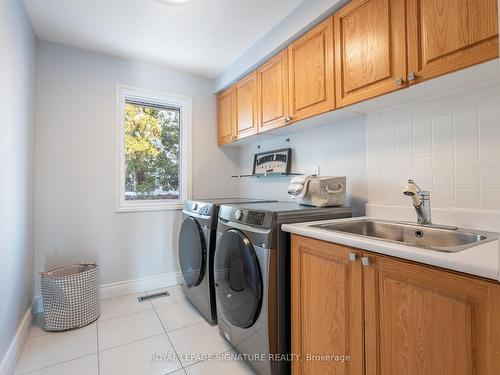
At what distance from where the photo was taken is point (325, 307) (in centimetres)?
115

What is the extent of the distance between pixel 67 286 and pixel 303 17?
8.50 ft

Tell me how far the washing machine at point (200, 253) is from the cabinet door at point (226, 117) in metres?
0.92

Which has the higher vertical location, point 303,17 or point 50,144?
point 303,17

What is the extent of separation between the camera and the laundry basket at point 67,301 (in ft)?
6.26

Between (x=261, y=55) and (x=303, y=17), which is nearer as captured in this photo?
(x=303, y=17)

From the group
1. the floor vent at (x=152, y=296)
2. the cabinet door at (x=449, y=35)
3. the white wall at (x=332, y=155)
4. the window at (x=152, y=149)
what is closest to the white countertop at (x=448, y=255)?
the cabinet door at (x=449, y=35)

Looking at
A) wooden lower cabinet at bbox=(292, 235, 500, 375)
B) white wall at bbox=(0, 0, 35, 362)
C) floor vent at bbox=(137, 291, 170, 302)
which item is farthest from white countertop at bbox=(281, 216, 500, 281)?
floor vent at bbox=(137, 291, 170, 302)

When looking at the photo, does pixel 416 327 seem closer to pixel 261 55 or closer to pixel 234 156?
pixel 261 55

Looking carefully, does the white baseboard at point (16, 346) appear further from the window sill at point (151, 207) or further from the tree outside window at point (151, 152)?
the tree outside window at point (151, 152)


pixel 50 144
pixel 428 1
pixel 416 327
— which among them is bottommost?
pixel 416 327

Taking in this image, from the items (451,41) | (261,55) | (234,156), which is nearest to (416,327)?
(451,41)

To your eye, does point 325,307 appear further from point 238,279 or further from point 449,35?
point 449,35

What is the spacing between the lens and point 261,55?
217cm

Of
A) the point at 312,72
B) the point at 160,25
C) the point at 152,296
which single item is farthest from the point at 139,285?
the point at 312,72
